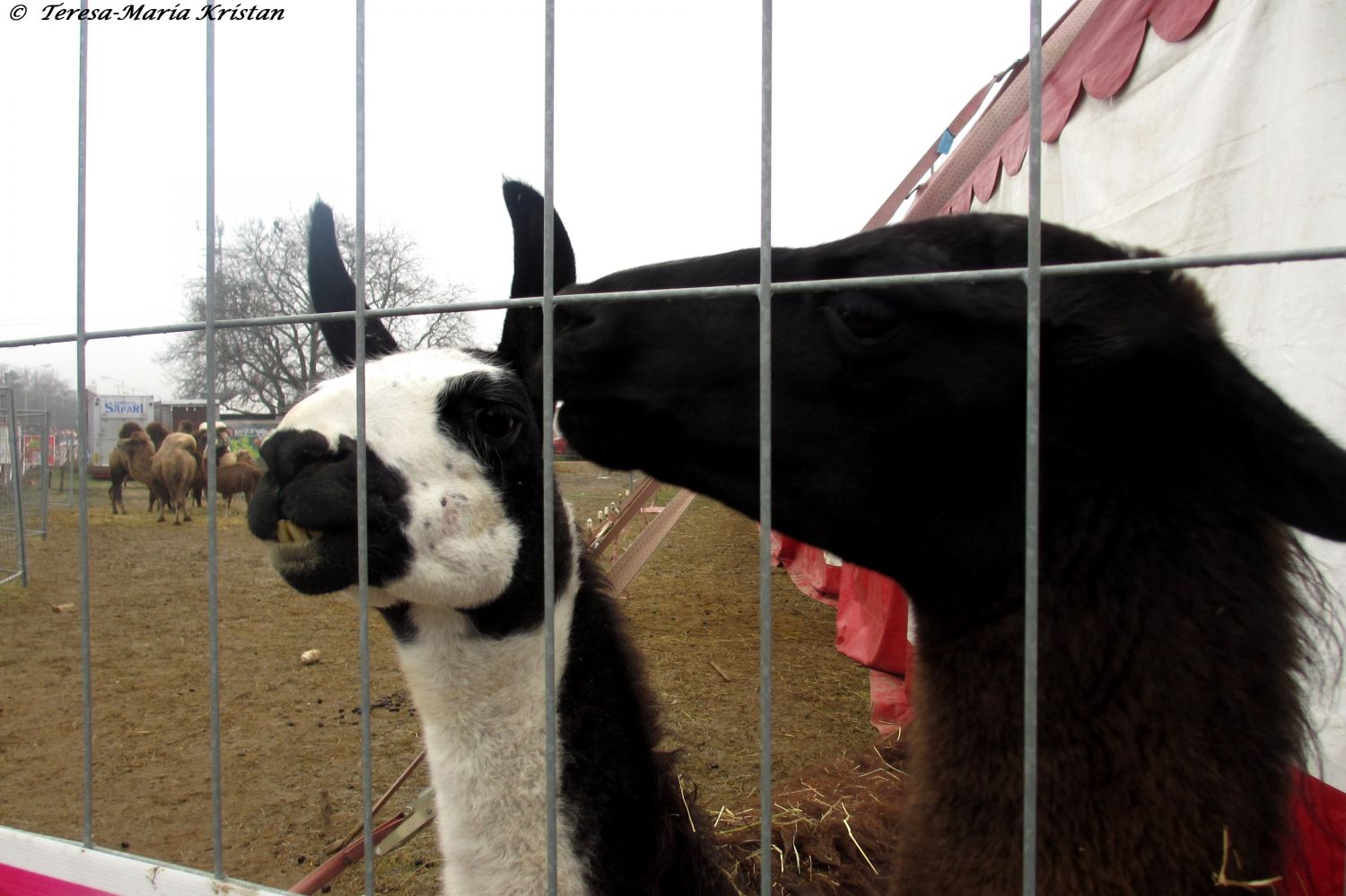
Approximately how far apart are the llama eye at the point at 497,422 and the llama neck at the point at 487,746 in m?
0.42

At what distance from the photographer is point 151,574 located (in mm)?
10398

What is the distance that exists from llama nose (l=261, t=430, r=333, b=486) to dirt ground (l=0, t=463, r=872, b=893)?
1.83m

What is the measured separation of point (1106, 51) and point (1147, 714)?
236cm

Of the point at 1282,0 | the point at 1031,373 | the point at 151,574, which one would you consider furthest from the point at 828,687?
the point at 151,574

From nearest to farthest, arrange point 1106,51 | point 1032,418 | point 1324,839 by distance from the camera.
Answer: point 1032,418 < point 1324,839 < point 1106,51

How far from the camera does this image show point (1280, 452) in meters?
1.05

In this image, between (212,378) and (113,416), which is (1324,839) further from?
(113,416)

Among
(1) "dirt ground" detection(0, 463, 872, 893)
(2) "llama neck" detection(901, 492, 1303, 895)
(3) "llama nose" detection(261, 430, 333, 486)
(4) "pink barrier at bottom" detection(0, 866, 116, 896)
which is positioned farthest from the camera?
(1) "dirt ground" detection(0, 463, 872, 893)

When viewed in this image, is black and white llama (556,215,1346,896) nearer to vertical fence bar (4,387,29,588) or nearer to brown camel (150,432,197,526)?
vertical fence bar (4,387,29,588)

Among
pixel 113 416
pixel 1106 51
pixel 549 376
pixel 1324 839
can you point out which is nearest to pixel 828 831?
pixel 1324 839

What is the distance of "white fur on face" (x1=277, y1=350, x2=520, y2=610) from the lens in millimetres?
1817

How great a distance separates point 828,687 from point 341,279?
4.96 meters

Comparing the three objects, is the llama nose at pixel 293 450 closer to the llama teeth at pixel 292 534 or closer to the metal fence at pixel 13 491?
the llama teeth at pixel 292 534

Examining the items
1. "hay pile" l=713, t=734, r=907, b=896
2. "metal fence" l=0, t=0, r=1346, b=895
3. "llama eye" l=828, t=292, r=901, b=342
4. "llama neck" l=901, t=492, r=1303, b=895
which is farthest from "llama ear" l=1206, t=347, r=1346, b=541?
"hay pile" l=713, t=734, r=907, b=896
